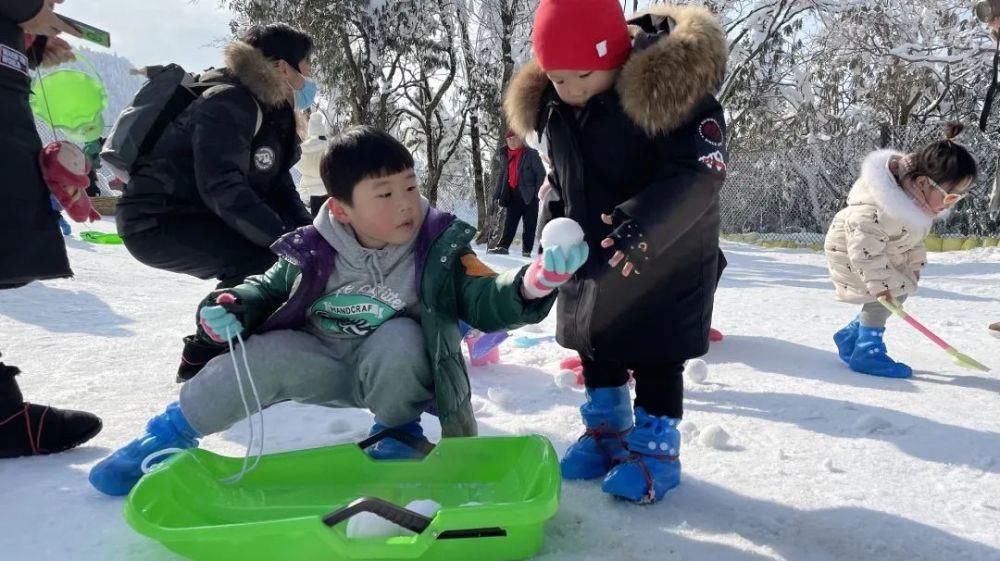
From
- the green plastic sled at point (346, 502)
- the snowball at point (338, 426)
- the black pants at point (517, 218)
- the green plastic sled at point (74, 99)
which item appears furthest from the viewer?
the black pants at point (517, 218)

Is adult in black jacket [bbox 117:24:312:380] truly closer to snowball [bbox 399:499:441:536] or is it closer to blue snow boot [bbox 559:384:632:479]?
blue snow boot [bbox 559:384:632:479]

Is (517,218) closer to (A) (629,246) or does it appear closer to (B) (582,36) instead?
(B) (582,36)

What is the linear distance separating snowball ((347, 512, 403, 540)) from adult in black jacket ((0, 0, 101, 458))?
3.34 feet

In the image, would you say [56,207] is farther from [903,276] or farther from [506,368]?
[903,276]

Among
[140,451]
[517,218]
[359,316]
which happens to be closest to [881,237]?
[359,316]

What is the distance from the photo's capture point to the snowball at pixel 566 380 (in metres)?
2.50

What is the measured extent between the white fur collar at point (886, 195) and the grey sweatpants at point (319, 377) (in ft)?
6.86

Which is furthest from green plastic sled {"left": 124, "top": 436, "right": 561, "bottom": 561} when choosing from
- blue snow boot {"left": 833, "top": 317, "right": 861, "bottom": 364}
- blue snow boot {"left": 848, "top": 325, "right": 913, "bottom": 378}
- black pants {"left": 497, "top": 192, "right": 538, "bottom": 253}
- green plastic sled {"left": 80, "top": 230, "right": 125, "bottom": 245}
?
black pants {"left": 497, "top": 192, "right": 538, "bottom": 253}

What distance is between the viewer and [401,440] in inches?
67.5

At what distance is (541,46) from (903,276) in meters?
1.99

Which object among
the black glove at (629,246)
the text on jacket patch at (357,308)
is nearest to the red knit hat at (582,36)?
the black glove at (629,246)

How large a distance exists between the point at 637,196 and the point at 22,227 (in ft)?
4.84

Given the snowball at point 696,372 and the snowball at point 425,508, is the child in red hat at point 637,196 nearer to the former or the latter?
the snowball at point 425,508

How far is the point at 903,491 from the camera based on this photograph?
1.64 metres
